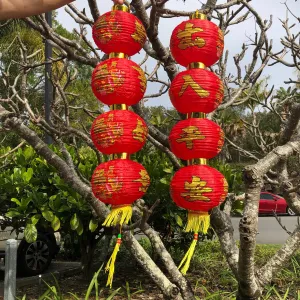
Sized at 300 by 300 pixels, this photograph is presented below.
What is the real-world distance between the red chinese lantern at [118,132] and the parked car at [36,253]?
4.80m

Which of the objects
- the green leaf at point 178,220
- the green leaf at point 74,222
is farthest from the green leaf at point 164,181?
the green leaf at point 74,222

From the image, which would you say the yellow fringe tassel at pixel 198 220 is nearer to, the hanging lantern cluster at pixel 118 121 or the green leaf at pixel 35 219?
the hanging lantern cluster at pixel 118 121

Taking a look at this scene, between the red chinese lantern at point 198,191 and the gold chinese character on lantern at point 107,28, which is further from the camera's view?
the gold chinese character on lantern at point 107,28

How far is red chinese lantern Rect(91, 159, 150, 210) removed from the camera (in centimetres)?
216

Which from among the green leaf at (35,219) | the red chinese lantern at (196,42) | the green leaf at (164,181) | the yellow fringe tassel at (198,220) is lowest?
the green leaf at (35,219)

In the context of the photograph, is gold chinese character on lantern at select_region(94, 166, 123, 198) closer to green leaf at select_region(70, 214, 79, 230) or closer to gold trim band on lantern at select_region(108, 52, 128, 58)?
gold trim band on lantern at select_region(108, 52, 128, 58)

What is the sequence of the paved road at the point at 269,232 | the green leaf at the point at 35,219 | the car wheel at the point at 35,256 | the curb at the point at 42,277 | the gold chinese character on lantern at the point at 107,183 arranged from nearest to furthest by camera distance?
the gold chinese character on lantern at the point at 107,183
the green leaf at the point at 35,219
the curb at the point at 42,277
the car wheel at the point at 35,256
the paved road at the point at 269,232

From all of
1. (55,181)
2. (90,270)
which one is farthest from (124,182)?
(90,270)

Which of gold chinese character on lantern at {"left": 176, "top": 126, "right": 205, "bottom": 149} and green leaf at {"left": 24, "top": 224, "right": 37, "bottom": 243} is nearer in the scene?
gold chinese character on lantern at {"left": 176, "top": 126, "right": 205, "bottom": 149}

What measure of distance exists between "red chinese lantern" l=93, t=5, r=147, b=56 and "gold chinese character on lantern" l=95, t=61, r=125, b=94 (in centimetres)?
12

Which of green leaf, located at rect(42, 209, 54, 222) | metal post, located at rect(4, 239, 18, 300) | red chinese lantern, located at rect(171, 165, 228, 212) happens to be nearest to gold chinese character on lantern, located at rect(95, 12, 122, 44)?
red chinese lantern, located at rect(171, 165, 228, 212)

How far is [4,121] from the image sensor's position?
3484 mm

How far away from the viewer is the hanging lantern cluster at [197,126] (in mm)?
2199

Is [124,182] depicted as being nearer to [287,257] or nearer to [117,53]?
[117,53]
